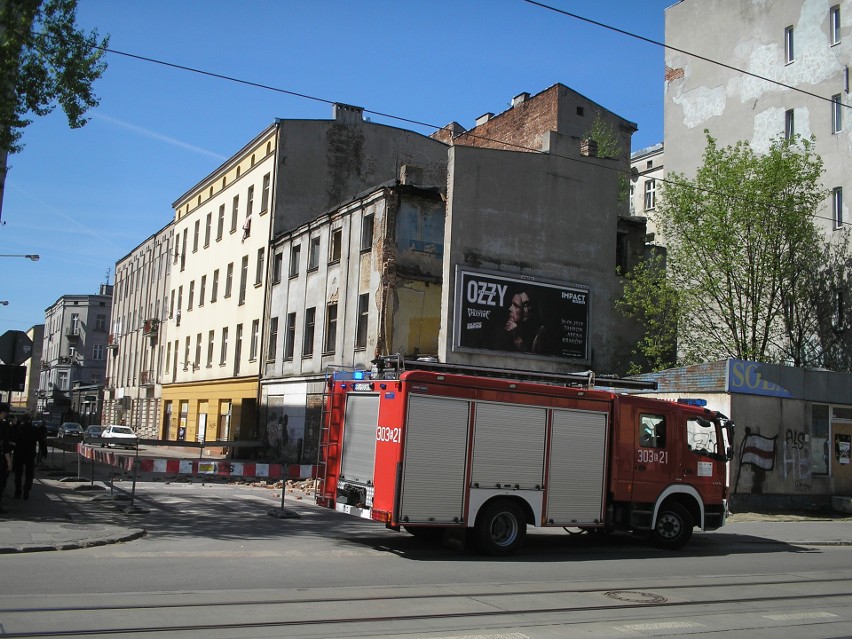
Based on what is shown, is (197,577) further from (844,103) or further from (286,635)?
(844,103)

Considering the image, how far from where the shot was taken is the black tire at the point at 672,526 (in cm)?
1434

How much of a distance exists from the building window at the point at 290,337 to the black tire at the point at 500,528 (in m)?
22.1

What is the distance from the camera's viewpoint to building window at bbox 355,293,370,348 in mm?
27984

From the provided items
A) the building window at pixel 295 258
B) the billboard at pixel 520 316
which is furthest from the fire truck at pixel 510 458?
the building window at pixel 295 258

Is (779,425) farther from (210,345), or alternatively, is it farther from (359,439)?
(210,345)

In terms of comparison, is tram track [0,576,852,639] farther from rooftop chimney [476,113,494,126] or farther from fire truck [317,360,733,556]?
rooftop chimney [476,113,494,126]

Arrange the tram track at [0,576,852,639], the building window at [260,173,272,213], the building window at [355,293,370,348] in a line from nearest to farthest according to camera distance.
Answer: the tram track at [0,576,852,639] < the building window at [355,293,370,348] < the building window at [260,173,272,213]

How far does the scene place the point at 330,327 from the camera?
30766 mm

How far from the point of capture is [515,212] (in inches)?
1060

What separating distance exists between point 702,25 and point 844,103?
869 centimetres

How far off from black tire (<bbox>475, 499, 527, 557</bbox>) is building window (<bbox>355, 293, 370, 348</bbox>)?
618 inches

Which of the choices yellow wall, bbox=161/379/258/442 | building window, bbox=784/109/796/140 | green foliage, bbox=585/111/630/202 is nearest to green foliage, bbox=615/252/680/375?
building window, bbox=784/109/796/140

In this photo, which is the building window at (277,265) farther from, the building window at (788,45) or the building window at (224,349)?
the building window at (788,45)

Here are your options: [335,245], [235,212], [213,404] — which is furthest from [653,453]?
[235,212]
